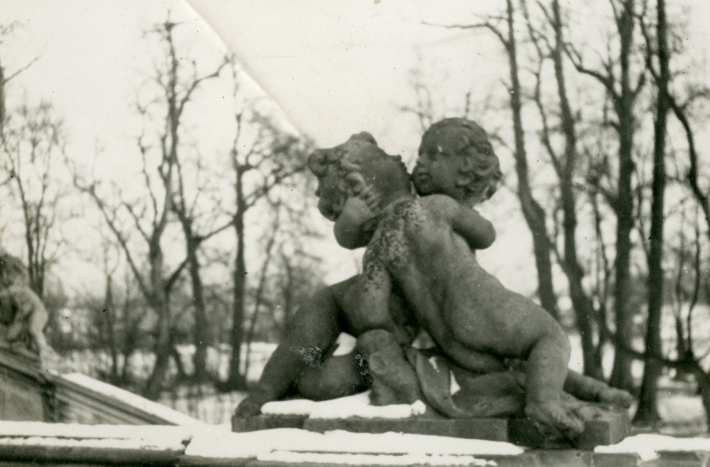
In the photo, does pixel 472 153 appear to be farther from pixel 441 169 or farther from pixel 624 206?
pixel 624 206

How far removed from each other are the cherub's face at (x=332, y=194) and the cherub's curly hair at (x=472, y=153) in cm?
48

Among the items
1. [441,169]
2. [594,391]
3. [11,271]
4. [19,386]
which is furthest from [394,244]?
[11,271]

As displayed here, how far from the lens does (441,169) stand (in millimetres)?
4496

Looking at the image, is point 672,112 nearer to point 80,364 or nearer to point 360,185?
point 360,185

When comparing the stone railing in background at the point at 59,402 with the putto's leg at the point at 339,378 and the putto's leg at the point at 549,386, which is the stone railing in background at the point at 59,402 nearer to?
the putto's leg at the point at 339,378

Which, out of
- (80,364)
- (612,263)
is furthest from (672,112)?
(80,364)

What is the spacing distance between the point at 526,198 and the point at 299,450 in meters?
2.97

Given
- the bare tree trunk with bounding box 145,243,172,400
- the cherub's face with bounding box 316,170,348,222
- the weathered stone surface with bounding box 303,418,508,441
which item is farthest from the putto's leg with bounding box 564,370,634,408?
the bare tree trunk with bounding box 145,243,172,400

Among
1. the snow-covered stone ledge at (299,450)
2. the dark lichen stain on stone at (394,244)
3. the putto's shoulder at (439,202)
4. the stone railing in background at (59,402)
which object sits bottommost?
the snow-covered stone ledge at (299,450)

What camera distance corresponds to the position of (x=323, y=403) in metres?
4.23

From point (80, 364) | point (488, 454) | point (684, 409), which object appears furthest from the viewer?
point (80, 364)

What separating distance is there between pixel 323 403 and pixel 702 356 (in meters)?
2.96

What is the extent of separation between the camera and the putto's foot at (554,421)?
3844 millimetres

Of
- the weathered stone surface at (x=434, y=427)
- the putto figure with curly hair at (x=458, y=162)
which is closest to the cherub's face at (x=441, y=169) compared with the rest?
the putto figure with curly hair at (x=458, y=162)
